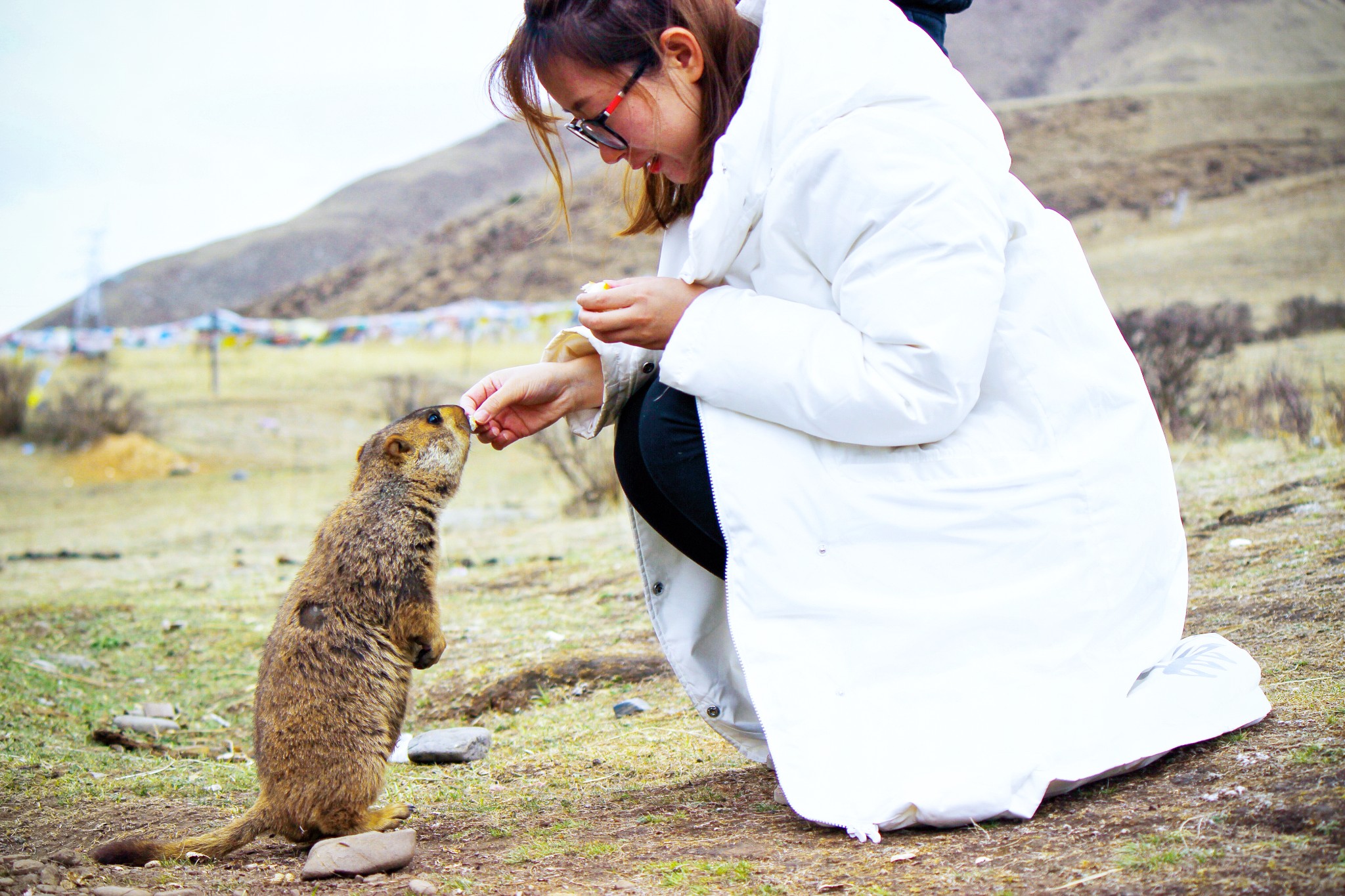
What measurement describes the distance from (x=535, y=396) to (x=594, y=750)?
1.24 m

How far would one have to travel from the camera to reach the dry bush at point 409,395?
15406 mm

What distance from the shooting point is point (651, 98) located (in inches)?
90.4

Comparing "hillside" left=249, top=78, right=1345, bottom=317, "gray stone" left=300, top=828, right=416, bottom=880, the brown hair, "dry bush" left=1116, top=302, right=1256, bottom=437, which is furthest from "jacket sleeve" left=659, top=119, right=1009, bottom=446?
"hillside" left=249, top=78, right=1345, bottom=317

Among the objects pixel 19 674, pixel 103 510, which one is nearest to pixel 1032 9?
pixel 103 510

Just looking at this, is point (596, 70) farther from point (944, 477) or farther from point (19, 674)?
point (19, 674)

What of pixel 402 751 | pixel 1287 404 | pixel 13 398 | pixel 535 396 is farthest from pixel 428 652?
pixel 13 398

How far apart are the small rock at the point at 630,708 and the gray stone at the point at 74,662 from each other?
2.69 m

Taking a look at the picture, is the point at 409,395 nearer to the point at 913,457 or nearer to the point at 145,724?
the point at 145,724

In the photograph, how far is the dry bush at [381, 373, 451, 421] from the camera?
1541cm

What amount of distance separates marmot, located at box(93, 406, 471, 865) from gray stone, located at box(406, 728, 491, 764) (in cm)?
49

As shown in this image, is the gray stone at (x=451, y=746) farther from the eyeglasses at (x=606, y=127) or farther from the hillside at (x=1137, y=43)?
the hillside at (x=1137, y=43)

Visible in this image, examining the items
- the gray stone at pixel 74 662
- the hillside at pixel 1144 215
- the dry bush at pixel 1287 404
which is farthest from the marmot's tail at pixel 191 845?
the hillside at pixel 1144 215

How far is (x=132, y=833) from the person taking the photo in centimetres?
262

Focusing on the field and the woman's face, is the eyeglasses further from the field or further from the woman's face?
the field
